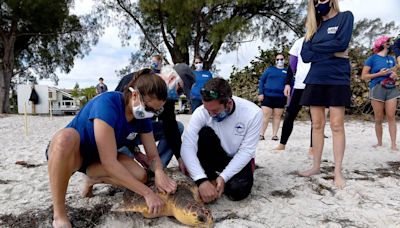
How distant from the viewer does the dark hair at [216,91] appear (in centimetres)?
213

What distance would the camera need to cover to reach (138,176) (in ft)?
6.98

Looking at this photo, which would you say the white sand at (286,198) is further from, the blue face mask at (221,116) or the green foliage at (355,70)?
the green foliage at (355,70)

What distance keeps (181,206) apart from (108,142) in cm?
55

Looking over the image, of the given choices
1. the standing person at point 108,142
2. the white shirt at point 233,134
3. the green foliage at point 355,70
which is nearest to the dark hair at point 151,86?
the standing person at point 108,142

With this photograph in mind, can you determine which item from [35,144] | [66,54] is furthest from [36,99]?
[35,144]

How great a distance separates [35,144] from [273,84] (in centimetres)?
358

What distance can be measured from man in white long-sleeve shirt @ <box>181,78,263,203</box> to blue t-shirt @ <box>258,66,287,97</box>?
2763 millimetres

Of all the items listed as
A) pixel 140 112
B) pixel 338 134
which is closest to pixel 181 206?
pixel 140 112

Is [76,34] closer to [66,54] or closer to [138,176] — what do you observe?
[66,54]

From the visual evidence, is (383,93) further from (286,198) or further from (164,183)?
(164,183)

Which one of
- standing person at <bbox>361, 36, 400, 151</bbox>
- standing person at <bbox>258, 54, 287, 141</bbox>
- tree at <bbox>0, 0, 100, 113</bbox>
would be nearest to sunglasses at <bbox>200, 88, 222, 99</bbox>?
standing person at <bbox>361, 36, 400, 151</bbox>

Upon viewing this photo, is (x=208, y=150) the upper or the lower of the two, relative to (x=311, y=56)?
lower

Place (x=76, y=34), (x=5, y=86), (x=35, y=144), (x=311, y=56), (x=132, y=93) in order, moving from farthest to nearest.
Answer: (x=76, y=34)
(x=5, y=86)
(x=35, y=144)
(x=311, y=56)
(x=132, y=93)

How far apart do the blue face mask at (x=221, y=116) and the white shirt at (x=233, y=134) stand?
0.14ft
